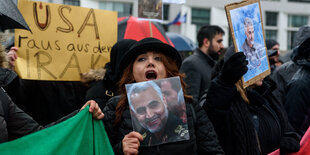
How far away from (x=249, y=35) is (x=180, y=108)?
0.80 meters

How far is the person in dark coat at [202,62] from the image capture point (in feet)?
14.2

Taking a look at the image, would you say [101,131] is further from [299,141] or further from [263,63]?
[299,141]

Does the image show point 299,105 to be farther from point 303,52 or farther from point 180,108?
point 180,108

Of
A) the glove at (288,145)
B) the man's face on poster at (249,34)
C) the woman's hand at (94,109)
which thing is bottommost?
the glove at (288,145)

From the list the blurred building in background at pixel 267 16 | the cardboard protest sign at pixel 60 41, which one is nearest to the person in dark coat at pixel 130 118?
the cardboard protest sign at pixel 60 41

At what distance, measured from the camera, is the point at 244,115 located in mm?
2492

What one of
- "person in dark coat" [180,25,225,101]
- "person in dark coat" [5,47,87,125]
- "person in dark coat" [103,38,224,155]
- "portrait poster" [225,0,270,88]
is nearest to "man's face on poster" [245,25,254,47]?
"portrait poster" [225,0,270,88]

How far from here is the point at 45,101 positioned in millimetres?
3666

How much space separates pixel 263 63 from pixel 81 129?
53.9 inches

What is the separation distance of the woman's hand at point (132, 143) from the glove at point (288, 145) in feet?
4.03

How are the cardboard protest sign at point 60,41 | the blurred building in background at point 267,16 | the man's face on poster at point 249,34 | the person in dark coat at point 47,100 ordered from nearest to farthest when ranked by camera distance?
1. the man's face on poster at point 249,34
2. the cardboard protest sign at point 60,41
3. the person in dark coat at point 47,100
4. the blurred building in background at point 267,16

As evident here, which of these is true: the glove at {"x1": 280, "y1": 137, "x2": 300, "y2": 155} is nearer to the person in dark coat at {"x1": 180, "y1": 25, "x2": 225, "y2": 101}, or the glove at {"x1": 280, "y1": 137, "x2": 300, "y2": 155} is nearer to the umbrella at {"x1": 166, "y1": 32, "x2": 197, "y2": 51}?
the person in dark coat at {"x1": 180, "y1": 25, "x2": 225, "y2": 101}

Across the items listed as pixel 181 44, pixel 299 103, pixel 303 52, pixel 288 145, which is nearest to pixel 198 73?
pixel 303 52

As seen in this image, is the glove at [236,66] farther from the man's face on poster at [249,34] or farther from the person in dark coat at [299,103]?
the person in dark coat at [299,103]
